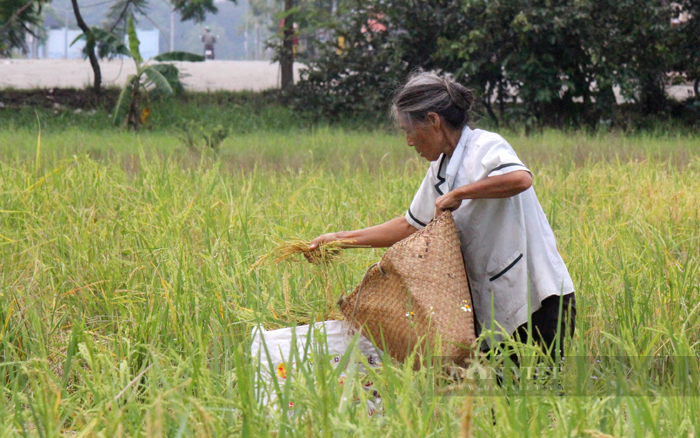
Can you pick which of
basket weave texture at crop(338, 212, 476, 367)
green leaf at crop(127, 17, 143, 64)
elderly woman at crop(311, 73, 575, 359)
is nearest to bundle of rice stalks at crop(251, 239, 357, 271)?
basket weave texture at crop(338, 212, 476, 367)

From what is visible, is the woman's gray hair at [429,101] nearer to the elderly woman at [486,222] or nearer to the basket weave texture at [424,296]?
the elderly woman at [486,222]

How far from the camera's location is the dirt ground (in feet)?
52.5

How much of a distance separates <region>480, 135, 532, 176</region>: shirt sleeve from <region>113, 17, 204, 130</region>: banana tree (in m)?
9.06

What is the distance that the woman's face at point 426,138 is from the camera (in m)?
2.31

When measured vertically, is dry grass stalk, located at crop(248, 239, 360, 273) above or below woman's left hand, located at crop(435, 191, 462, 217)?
below

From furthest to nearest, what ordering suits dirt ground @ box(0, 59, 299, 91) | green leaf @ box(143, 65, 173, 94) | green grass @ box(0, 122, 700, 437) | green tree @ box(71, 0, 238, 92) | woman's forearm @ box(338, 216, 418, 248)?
dirt ground @ box(0, 59, 299, 91)
green tree @ box(71, 0, 238, 92)
green leaf @ box(143, 65, 173, 94)
woman's forearm @ box(338, 216, 418, 248)
green grass @ box(0, 122, 700, 437)

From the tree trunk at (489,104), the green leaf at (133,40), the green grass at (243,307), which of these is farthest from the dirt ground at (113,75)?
the green grass at (243,307)

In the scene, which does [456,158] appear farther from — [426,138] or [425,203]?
[425,203]

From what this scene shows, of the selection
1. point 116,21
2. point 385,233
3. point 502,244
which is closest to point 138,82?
point 116,21

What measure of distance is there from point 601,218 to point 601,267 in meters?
1.05

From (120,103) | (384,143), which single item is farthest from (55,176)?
(120,103)

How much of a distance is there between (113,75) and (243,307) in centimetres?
1617

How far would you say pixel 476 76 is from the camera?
39.8ft

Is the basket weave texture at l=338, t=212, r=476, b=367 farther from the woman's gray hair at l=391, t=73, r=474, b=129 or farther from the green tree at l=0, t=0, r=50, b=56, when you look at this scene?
the green tree at l=0, t=0, r=50, b=56
